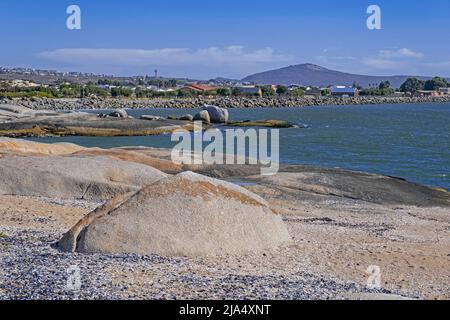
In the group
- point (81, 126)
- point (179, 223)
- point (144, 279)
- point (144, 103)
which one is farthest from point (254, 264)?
point (144, 103)

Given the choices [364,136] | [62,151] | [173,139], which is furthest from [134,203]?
[364,136]

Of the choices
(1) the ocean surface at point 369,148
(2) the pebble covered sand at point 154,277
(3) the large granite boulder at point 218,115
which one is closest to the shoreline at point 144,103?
(3) the large granite boulder at point 218,115

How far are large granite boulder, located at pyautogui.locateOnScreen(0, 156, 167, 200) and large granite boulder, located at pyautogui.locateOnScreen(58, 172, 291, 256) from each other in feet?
24.9

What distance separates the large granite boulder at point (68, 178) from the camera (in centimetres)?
2080

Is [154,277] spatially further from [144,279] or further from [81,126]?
[81,126]

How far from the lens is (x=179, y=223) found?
13039 mm

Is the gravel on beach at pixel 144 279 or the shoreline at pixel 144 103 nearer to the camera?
the gravel on beach at pixel 144 279

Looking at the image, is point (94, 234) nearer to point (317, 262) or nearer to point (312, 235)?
point (317, 262)

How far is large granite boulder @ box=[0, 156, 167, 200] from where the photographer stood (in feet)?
68.2

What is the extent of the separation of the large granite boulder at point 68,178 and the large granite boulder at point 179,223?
7585 mm

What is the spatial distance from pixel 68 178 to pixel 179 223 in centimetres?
925

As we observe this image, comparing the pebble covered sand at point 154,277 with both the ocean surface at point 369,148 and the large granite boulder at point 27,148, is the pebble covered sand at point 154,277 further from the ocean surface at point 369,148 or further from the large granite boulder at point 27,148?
the ocean surface at point 369,148
